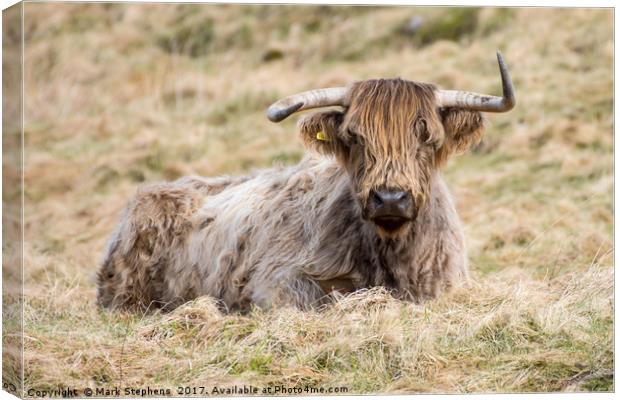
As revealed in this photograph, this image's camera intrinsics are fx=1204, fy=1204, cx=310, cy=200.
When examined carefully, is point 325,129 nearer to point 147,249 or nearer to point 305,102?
point 305,102

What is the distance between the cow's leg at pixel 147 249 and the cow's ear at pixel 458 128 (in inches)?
100.0

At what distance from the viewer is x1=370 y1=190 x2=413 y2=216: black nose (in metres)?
7.47

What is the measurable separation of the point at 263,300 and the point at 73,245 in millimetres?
5174

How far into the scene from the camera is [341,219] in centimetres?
827

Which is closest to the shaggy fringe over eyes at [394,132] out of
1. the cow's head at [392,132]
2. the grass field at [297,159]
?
the cow's head at [392,132]

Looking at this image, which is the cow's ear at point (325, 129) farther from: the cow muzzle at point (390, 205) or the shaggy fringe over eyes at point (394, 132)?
the cow muzzle at point (390, 205)

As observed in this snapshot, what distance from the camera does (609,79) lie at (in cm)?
1460

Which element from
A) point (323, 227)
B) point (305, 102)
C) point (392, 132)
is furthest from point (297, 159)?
point (392, 132)

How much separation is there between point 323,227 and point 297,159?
7.21 metres

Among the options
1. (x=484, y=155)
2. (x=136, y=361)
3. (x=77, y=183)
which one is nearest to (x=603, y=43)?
(x=484, y=155)

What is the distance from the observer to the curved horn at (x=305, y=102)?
7.56 m

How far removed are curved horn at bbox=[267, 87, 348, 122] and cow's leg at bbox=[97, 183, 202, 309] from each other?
2.17 meters

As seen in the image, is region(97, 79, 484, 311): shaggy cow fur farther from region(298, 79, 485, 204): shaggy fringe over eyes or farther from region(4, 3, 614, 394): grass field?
region(4, 3, 614, 394): grass field

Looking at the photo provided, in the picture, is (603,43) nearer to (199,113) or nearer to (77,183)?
(199,113)
